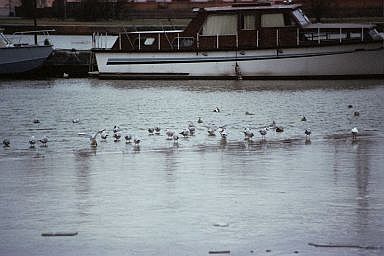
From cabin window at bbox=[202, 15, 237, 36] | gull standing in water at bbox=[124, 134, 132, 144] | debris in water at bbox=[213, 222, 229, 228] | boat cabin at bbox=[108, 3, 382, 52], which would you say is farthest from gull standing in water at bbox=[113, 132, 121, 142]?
cabin window at bbox=[202, 15, 237, 36]

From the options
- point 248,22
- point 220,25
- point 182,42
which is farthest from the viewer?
point 182,42

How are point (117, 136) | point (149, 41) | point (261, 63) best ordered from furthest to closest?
point (149, 41) < point (261, 63) < point (117, 136)

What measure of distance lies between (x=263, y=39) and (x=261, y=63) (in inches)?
40.0

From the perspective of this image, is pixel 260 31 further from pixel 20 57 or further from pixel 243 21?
pixel 20 57

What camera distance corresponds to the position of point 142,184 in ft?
40.3

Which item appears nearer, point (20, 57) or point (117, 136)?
point (117, 136)

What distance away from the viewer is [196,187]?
12.0 m

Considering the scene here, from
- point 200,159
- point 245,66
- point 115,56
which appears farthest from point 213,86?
point 200,159

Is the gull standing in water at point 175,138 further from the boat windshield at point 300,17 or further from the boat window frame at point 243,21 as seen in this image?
the boat windshield at point 300,17

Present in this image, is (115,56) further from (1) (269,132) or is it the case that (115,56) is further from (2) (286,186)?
(2) (286,186)

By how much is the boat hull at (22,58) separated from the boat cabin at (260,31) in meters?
5.48

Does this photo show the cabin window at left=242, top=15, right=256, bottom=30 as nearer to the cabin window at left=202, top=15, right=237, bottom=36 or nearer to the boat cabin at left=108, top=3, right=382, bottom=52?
the boat cabin at left=108, top=3, right=382, bottom=52

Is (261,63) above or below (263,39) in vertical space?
below

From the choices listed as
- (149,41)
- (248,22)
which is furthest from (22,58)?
(248,22)
